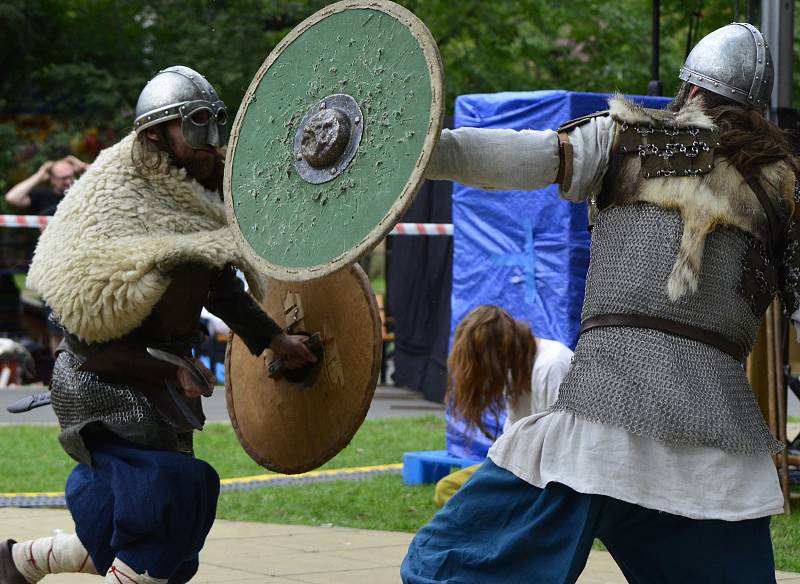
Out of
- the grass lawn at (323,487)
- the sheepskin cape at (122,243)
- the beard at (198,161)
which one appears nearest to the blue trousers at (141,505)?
the sheepskin cape at (122,243)

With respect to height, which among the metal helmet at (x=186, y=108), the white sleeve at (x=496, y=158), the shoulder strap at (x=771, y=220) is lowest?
the shoulder strap at (x=771, y=220)

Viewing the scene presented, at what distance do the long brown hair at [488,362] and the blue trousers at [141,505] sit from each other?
166cm

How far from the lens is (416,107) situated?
2.72 meters

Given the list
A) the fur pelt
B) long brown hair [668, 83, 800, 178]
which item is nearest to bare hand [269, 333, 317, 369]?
the fur pelt

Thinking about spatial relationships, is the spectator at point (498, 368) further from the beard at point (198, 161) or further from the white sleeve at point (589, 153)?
the white sleeve at point (589, 153)

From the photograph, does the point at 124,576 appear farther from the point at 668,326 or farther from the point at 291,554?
the point at 291,554

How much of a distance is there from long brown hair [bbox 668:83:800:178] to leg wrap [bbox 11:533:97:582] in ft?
7.21

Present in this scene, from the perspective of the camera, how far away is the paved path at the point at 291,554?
486 cm

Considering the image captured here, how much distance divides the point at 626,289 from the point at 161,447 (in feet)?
4.92

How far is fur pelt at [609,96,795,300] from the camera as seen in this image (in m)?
2.82

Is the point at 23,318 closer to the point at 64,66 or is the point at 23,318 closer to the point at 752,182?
the point at 64,66

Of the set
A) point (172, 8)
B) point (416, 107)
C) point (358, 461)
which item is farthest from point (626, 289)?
point (172, 8)

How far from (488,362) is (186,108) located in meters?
2.00

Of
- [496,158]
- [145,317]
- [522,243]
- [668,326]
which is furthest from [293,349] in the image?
[522,243]
